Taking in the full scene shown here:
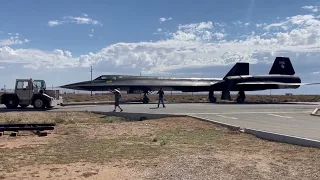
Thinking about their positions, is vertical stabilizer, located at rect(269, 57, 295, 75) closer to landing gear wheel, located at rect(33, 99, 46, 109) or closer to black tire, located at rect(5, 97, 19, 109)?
landing gear wheel, located at rect(33, 99, 46, 109)

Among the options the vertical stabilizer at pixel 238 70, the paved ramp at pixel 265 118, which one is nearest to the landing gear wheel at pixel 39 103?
the paved ramp at pixel 265 118

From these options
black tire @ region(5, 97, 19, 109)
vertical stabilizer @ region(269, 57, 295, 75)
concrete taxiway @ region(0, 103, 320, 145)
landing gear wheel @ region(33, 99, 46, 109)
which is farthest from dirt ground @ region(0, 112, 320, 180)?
vertical stabilizer @ region(269, 57, 295, 75)

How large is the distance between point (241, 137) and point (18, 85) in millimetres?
19515

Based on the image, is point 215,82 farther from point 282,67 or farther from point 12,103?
point 12,103

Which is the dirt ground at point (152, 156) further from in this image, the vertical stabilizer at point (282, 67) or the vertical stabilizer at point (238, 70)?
the vertical stabilizer at point (282, 67)

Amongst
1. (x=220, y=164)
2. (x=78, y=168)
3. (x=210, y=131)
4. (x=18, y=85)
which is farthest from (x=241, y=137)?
(x=18, y=85)

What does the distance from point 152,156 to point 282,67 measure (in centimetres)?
4078

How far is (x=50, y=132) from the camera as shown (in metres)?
14.6

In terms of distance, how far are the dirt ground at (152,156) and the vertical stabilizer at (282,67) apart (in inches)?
1367

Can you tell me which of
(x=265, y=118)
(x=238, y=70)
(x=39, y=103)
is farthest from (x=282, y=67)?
(x=39, y=103)

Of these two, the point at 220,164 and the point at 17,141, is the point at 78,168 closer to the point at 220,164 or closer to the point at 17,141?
the point at 220,164

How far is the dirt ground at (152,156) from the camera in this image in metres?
7.72

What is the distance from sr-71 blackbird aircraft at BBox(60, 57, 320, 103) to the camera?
38.8 metres

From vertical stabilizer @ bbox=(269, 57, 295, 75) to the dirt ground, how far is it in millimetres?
34712
